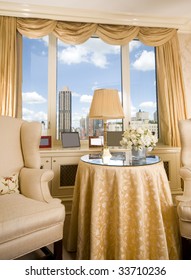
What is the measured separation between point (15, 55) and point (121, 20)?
4.84 ft

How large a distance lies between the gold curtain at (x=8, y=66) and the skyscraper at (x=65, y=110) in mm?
599

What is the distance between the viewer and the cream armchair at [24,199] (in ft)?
3.79

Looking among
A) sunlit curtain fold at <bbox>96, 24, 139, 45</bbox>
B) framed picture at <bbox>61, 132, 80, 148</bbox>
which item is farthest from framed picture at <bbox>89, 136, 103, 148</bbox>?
sunlit curtain fold at <bbox>96, 24, 139, 45</bbox>

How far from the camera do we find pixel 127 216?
1402 mm

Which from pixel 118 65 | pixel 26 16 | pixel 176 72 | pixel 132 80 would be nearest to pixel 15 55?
pixel 26 16

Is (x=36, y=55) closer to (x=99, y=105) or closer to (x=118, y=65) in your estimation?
(x=118, y=65)

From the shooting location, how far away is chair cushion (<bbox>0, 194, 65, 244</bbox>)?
1127mm

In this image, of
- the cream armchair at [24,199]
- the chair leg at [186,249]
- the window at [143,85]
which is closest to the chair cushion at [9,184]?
the cream armchair at [24,199]

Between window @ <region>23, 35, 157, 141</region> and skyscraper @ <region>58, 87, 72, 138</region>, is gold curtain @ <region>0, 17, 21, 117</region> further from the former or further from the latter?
skyscraper @ <region>58, 87, 72, 138</region>

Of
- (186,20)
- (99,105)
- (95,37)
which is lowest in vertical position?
(99,105)

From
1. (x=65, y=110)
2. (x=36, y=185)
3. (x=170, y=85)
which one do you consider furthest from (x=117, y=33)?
(x=36, y=185)

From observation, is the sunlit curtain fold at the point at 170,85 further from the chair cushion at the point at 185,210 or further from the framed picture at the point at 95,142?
the chair cushion at the point at 185,210

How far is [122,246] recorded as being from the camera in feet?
4.39
